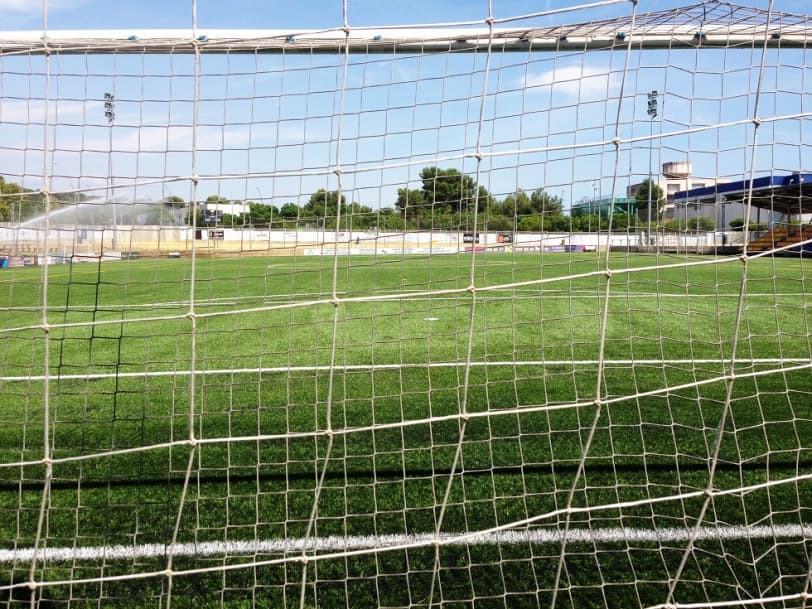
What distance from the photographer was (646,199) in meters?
3.03

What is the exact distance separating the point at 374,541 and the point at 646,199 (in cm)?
217

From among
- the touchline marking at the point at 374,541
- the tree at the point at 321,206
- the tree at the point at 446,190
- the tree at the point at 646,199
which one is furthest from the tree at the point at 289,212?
the tree at the point at 646,199

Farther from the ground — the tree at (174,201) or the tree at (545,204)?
the tree at (545,204)

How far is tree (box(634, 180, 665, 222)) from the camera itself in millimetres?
3022

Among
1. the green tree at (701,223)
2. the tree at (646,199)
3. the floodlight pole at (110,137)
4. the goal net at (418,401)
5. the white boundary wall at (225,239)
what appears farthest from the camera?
the green tree at (701,223)

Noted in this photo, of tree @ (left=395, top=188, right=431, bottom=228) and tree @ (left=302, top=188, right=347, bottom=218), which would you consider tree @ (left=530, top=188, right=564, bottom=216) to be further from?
tree @ (left=302, top=188, right=347, bottom=218)

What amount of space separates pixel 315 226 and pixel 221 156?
2.83 feet

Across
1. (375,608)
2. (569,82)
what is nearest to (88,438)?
(375,608)

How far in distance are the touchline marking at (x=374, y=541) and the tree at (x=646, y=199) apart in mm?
1606

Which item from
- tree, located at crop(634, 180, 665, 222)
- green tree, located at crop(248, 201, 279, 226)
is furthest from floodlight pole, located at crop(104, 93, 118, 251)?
tree, located at crop(634, 180, 665, 222)

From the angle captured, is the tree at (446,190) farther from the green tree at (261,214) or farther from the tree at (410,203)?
the green tree at (261,214)

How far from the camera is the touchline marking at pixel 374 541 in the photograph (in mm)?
1993

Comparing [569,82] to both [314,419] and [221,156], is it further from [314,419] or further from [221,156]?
[314,419]

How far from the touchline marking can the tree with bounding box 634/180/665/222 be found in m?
1.61
